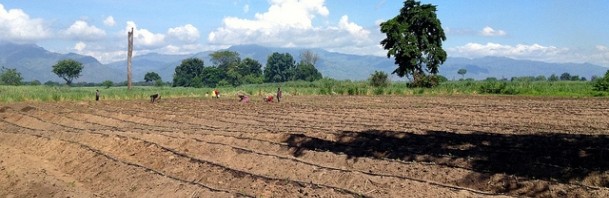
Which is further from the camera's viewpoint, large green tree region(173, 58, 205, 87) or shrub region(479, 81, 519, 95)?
large green tree region(173, 58, 205, 87)

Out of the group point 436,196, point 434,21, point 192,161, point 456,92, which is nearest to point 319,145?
point 192,161

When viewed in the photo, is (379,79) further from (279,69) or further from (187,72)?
(279,69)

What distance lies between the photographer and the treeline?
90.4 meters

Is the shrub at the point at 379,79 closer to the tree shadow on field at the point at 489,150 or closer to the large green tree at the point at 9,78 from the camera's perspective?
the tree shadow on field at the point at 489,150

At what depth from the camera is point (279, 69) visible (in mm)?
112062

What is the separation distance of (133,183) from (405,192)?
4794 millimetres

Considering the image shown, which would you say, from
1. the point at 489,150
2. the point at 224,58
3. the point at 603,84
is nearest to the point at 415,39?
the point at 603,84

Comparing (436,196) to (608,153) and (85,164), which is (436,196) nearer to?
(608,153)

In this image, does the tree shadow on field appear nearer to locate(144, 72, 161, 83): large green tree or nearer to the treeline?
the treeline

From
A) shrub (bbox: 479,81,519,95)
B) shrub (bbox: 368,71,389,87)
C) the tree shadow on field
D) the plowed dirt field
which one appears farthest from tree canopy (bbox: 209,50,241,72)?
the tree shadow on field

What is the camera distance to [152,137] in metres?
13.6

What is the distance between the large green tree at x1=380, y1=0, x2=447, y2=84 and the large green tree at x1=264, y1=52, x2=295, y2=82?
62.5m

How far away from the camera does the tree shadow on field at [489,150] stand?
8.43 metres

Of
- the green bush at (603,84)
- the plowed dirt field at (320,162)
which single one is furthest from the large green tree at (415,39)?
the plowed dirt field at (320,162)
